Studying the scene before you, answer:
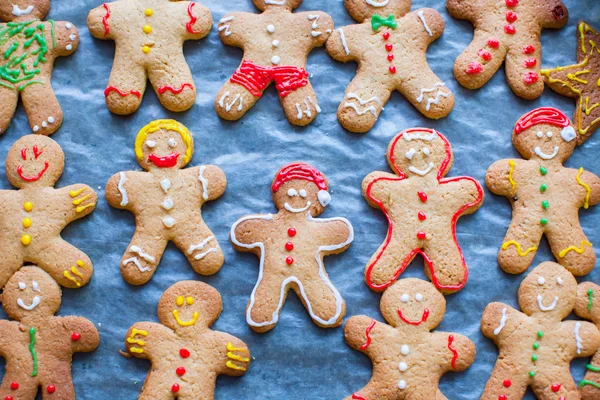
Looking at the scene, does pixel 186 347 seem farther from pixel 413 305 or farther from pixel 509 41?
pixel 509 41

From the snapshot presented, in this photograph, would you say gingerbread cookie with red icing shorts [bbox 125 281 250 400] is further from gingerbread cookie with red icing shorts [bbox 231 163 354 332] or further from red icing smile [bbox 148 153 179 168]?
red icing smile [bbox 148 153 179 168]

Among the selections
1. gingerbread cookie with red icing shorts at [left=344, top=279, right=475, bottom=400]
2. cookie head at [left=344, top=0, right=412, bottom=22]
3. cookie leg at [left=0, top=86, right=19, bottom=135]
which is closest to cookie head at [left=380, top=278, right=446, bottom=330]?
gingerbread cookie with red icing shorts at [left=344, top=279, right=475, bottom=400]

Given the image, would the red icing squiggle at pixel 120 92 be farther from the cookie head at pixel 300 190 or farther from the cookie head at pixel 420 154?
the cookie head at pixel 420 154

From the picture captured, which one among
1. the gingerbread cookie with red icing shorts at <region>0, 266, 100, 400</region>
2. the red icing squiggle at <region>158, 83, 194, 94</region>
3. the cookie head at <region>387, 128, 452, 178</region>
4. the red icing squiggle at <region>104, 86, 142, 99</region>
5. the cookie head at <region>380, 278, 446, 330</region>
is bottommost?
the gingerbread cookie with red icing shorts at <region>0, 266, 100, 400</region>

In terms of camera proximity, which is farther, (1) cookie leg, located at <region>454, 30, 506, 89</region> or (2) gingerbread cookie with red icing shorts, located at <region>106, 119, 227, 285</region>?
(1) cookie leg, located at <region>454, 30, 506, 89</region>

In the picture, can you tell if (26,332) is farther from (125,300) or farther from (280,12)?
(280,12)

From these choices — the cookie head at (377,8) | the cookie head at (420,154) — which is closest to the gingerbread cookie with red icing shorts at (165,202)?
the cookie head at (420,154)

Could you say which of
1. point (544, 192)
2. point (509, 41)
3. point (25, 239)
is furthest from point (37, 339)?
point (509, 41)

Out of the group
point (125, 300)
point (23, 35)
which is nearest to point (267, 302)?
point (125, 300)
